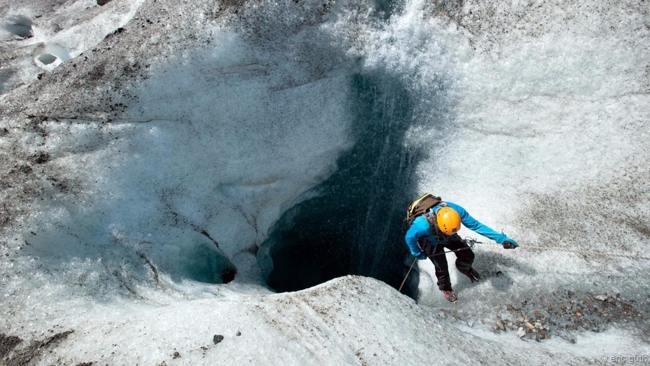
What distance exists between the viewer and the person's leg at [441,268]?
5785 millimetres

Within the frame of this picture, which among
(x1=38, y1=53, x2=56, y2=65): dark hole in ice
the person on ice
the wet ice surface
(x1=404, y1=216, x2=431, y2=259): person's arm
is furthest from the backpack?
(x1=38, y1=53, x2=56, y2=65): dark hole in ice

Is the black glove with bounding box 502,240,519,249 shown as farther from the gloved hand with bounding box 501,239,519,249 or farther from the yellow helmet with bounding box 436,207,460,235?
the yellow helmet with bounding box 436,207,460,235

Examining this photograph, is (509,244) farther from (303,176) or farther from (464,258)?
(303,176)

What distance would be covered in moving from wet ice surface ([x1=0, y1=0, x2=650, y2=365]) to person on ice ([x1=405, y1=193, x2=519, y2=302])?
26 centimetres

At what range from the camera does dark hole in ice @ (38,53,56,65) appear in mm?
8359

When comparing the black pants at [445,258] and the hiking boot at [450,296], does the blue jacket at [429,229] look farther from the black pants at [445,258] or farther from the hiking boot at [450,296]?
the hiking boot at [450,296]

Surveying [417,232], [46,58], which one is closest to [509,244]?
[417,232]

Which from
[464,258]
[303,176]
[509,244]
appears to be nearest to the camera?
[509,244]

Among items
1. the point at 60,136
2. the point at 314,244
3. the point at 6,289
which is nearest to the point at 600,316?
the point at 314,244

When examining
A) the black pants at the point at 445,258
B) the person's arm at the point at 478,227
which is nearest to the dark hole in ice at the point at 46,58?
the black pants at the point at 445,258

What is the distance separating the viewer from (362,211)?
7.61 metres

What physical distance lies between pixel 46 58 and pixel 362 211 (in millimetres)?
7071

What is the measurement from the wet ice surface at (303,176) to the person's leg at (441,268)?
0.23 m

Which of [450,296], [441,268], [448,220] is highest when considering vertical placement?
[448,220]
